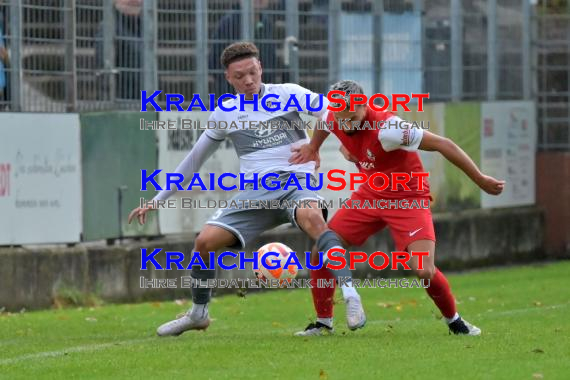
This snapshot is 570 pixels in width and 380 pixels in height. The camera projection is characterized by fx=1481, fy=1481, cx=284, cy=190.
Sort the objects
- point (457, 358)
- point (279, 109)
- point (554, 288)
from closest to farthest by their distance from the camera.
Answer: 1. point (457, 358)
2. point (279, 109)
3. point (554, 288)

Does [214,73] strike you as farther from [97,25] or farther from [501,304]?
[501,304]

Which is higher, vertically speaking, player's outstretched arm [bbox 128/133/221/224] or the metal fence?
the metal fence

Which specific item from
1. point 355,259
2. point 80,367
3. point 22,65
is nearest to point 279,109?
point 80,367

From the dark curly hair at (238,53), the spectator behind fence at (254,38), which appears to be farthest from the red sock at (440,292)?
the spectator behind fence at (254,38)

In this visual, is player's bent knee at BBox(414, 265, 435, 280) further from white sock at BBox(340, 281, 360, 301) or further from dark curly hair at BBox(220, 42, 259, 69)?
dark curly hair at BBox(220, 42, 259, 69)

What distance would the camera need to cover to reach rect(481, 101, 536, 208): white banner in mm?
23516

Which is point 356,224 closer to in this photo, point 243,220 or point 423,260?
point 423,260

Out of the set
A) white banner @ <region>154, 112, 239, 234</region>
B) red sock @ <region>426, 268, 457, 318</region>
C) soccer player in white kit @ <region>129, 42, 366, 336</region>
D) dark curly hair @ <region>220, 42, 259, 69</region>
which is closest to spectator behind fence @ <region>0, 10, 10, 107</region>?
white banner @ <region>154, 112, 239, 234</region>

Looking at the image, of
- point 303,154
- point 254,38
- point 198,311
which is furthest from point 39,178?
point 303,154

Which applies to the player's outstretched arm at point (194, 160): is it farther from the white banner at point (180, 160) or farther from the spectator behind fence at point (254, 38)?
the spectator behind fence at point (254, 38)

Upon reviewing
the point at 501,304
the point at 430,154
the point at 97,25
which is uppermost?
the point at 97,25

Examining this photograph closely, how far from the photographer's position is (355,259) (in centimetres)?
2073

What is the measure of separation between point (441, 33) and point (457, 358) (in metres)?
13.3

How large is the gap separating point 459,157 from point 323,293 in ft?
5.28
